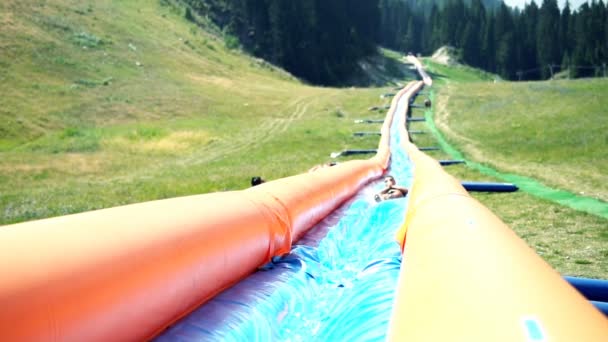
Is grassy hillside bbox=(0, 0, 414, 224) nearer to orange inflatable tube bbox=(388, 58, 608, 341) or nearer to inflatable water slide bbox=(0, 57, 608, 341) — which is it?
inflatable water slide bbox=(0, 57, 608, 341)

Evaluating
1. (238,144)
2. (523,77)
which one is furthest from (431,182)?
(523,77)

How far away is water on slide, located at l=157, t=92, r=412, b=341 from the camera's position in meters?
3.35

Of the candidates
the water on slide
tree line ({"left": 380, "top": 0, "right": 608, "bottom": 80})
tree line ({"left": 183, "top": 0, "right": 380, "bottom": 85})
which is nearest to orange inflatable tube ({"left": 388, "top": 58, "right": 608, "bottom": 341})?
the water on slide

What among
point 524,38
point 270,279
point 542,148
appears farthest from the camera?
point 524,38

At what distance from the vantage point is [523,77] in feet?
265

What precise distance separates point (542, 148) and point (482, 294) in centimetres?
1343

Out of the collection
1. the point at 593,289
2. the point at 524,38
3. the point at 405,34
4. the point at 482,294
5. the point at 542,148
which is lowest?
the point at 542,148

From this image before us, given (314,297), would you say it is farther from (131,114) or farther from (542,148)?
(131,114)

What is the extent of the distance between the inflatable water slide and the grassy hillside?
16.6 ft

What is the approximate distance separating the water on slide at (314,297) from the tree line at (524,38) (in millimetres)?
69637

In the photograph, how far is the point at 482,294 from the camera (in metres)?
2.19

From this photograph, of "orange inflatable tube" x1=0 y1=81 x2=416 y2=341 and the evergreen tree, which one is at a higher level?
the evergreen tree

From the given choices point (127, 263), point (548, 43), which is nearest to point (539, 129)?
point (127, 263)

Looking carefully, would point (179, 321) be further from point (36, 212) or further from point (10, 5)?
point (10, 5)
